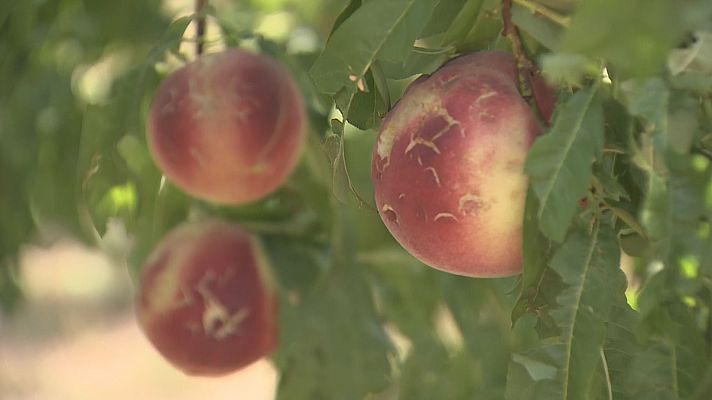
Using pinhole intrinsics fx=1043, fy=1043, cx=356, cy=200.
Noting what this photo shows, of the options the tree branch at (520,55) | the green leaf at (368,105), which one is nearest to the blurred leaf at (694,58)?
the tree branch at (520,55)

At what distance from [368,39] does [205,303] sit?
671mm

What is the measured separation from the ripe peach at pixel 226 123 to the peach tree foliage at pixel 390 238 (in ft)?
0.14

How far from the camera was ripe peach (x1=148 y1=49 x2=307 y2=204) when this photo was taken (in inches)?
39.5

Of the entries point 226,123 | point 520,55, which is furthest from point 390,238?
point 520,55

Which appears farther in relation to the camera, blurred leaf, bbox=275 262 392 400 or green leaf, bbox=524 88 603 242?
blurred leaf, bbox=275 262 392 400

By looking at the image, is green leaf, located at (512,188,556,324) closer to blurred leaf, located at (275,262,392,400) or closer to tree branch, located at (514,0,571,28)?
tree branch, located at (514,0,571,28)

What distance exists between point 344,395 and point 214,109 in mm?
385

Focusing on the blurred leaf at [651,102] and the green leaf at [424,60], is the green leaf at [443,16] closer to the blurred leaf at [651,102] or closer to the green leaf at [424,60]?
the green leaf at [424,60]

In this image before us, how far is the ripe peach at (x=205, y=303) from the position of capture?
1.22m

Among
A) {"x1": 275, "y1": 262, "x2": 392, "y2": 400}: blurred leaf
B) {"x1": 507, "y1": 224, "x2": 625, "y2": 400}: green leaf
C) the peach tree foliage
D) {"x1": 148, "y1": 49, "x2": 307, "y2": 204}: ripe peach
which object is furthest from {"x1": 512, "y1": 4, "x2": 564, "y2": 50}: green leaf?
{"x1": 275, "y1": 262, "x2": 392, "y2": 400}: blurred leaf

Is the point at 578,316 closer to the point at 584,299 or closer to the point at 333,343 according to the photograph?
the point at 584,299

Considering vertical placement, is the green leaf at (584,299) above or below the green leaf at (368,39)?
below

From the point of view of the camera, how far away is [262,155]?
3.43 feet

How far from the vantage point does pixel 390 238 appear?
1.37 m
